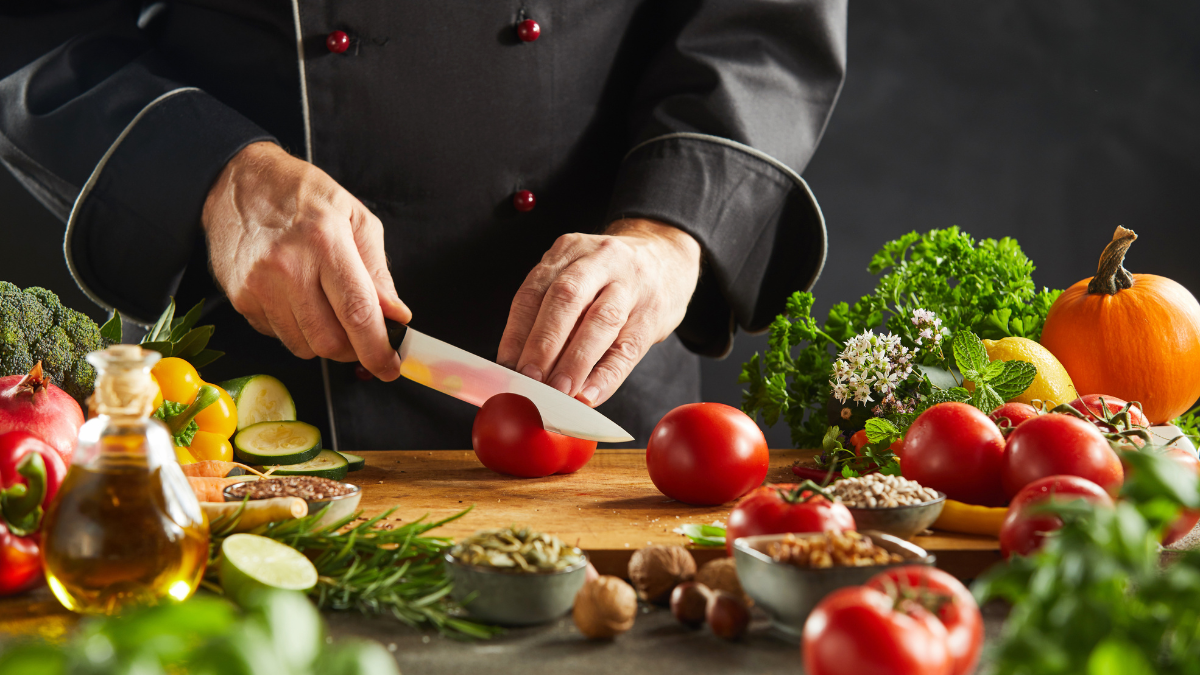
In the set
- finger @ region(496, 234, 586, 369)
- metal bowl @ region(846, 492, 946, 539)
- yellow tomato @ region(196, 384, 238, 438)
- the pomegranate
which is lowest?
yellow tomato @ region(196, 384, 238, 438)

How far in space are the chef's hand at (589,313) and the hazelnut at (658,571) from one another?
1.57 ft

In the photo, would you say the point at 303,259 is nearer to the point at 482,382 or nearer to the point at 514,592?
the point at 482,382

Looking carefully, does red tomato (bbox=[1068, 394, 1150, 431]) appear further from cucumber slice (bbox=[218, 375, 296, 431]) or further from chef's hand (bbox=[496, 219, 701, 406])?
cucumber slice (bbox=[218, 375, 296, 431])

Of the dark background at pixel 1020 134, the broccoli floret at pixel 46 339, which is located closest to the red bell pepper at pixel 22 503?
the broccoli floret at pixel 46 339

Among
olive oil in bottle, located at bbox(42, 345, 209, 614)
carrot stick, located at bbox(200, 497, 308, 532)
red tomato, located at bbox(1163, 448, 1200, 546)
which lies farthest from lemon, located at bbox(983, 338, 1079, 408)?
olive oil in bottle, located at bbox(42, 345, 209, 614)

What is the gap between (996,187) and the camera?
310cm

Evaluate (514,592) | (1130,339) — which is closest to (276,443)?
(514,592)

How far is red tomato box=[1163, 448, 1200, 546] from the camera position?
0.87 m

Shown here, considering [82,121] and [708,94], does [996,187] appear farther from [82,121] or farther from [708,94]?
[82,121]

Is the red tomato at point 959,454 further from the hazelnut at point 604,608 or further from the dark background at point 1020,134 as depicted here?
the dark background at point 1020,134

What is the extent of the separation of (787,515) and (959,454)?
0.32 metres

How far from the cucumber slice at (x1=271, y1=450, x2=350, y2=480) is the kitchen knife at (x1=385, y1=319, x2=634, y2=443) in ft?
0.55

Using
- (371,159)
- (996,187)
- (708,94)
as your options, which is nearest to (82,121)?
(371,159)

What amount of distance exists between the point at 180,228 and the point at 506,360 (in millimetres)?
611
